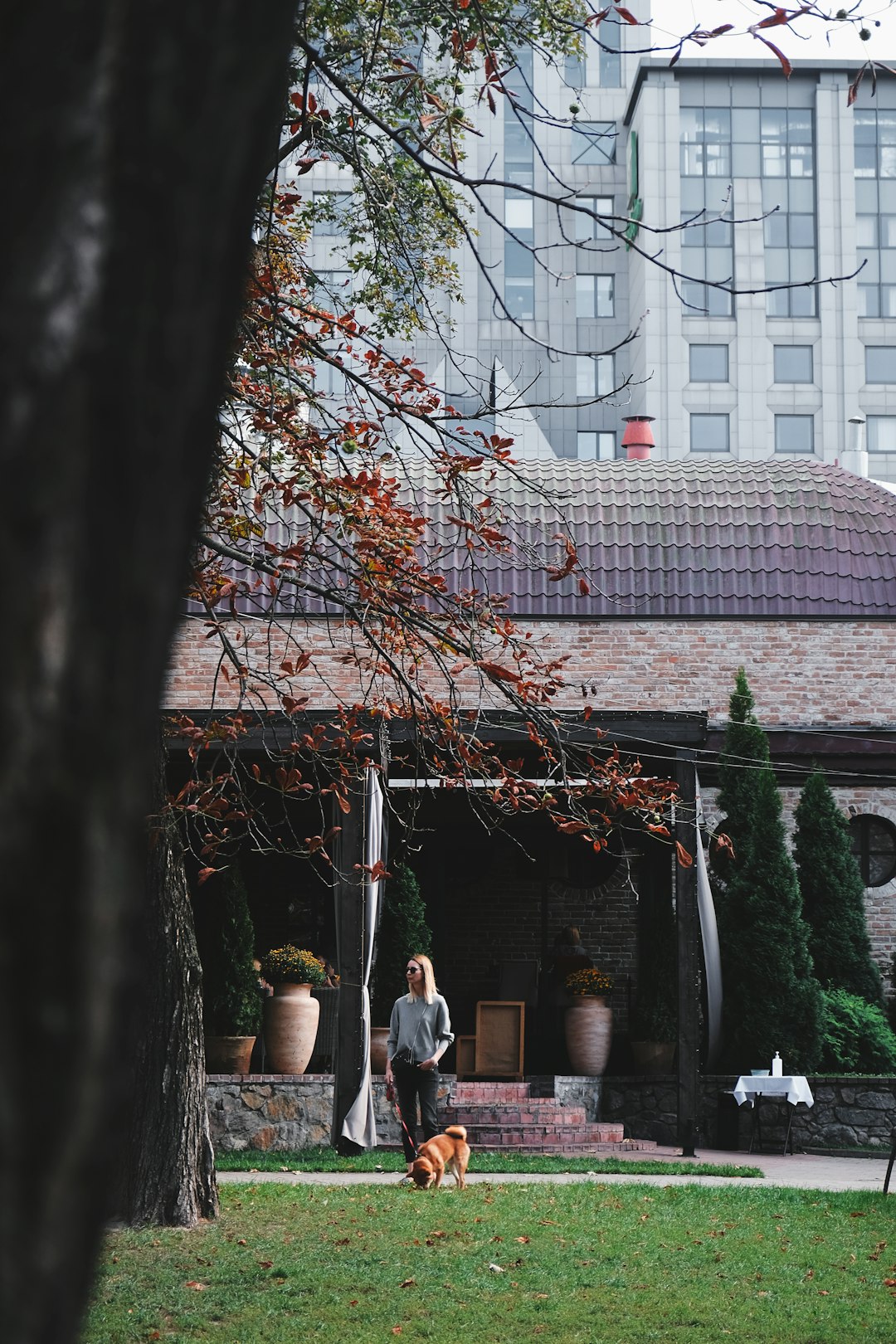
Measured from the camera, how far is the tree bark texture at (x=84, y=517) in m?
1.01

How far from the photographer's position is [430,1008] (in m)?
11.6

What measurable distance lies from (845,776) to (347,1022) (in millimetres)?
8625

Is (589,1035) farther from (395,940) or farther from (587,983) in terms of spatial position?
(395,940)

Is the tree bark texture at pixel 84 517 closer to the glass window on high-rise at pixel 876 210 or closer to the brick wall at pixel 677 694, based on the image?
the brick wall at pixel 677 694

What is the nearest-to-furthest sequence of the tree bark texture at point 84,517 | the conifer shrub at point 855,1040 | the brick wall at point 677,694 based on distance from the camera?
the tree bark texture at point 84,517 < the conifer shrub at point 855,1040 < the brick wall at point 677,694

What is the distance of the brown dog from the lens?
10.5m

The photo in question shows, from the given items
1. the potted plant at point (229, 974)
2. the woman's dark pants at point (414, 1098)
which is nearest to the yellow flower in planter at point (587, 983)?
the potted plant at point (229, 974)

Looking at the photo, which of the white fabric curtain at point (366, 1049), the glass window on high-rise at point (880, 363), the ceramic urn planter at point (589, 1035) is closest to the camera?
the white fabric curtain at point (366, 1049)

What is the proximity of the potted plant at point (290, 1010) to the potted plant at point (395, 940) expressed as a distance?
76 centimetres

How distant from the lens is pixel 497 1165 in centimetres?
1285

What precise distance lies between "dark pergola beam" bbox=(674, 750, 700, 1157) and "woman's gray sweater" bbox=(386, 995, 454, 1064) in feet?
11.5

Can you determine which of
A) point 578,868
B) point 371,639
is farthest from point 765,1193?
point 578,868

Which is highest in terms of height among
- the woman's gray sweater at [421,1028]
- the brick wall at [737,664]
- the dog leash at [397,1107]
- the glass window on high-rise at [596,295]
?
the glass window on high-rise at [596,295]

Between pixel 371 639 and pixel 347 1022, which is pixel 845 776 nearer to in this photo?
pixel 347 1022
